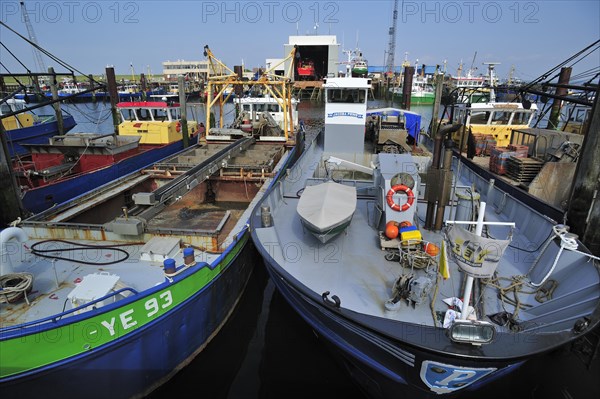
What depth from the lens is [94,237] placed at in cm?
656

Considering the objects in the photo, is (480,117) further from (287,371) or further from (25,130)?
(25,130)

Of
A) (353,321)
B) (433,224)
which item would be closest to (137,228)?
(353,321)

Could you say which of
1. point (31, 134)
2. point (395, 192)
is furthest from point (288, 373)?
point (31, 134)

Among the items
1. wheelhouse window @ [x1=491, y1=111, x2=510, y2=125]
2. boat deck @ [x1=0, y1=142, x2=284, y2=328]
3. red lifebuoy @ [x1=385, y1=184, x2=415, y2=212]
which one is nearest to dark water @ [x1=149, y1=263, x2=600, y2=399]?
boat deck @ [x1=0, y1=142, x2=284, y2=328]

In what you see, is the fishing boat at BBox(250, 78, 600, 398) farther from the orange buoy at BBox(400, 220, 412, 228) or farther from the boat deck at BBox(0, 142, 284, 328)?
the boat deck at BBox(0, 142, 284, 328)

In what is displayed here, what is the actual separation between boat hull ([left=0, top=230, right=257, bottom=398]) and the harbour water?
1.38 ft

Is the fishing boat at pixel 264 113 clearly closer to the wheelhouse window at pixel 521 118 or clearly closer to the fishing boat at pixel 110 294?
the fishing boat at pixel 110 294

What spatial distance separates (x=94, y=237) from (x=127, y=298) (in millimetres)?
2659

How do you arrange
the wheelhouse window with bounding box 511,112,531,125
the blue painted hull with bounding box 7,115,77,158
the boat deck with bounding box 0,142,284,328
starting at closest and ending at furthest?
the boat deck with bounding box 0,142,284,328, the wheelhouse window with bounding box 511,112,531,125, the blue painted hull with bounding box 7,115,77,158

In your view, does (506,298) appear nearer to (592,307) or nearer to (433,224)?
(592,307)

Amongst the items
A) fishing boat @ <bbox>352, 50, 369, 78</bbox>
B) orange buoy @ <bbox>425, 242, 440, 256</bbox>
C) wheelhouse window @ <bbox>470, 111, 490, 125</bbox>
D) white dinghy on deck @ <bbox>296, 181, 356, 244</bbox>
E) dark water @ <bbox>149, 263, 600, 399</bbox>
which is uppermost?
fishing boat @ <bbox>352, 50, 369, 78</bbox>

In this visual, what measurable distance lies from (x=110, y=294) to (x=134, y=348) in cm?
90

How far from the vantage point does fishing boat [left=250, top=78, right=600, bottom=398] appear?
3676 mm

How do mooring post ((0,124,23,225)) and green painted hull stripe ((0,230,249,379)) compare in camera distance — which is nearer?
green painted hull stripe ((0,230,249,379))
